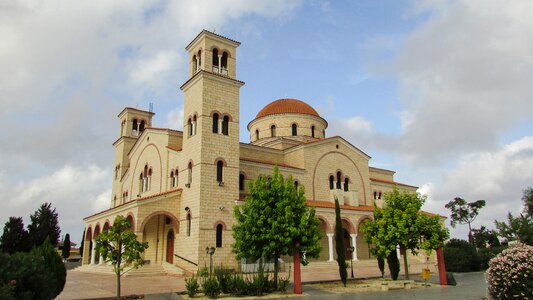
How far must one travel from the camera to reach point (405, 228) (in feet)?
65.4

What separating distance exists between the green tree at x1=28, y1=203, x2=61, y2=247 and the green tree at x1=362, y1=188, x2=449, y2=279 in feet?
110

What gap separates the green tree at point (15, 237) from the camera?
126 ft

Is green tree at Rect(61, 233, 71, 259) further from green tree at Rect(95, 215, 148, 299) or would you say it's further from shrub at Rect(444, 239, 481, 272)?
shrub at Rect(444, 239, 481, 272)

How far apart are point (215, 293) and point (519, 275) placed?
1020cm

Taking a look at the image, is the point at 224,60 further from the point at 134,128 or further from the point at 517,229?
the point at 517,229

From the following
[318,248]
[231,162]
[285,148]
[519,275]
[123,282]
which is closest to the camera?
[519,275]

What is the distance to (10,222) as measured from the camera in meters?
39.3

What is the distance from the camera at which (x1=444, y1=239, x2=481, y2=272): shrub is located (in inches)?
1187

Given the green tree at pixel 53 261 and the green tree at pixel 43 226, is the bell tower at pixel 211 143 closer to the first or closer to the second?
the green tree at pixel 53 261

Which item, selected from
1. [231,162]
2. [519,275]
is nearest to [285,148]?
[231,162]

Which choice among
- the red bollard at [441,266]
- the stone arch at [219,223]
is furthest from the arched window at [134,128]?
the red bollard at [441,266]

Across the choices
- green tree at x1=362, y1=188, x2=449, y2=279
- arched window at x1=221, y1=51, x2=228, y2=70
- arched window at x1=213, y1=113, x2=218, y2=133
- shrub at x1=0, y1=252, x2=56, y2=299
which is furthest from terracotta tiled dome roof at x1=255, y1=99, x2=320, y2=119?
shrub at x1=0, y1=252, x2=56, y2=299

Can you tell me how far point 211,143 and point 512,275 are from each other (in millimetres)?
17912

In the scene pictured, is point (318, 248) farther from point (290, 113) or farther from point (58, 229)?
point (58, 229)
